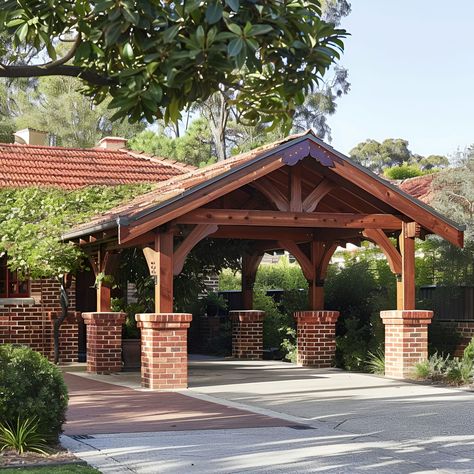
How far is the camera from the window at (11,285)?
20656mm

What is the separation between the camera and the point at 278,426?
1123cm

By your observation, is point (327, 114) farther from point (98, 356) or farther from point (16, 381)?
point (16, 381)

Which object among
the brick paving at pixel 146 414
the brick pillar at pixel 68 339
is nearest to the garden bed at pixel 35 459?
the brick paving at pixel 146 414

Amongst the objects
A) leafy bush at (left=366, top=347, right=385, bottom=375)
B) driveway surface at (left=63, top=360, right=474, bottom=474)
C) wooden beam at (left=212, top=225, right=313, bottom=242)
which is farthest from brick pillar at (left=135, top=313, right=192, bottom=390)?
leafy bush at (left=366, top=347, right=385, bottom=375)

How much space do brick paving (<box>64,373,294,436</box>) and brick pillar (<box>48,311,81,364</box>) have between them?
5.82 metres

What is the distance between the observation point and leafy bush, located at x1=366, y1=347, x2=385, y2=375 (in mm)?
18094

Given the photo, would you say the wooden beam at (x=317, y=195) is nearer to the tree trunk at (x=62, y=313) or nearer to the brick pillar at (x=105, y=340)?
the brick pillar at (x=105, y=340)

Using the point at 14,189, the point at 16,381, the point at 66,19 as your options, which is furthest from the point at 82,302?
the point at 66,19

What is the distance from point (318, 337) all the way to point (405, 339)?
3.03m

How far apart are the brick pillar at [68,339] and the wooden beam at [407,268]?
285 inches

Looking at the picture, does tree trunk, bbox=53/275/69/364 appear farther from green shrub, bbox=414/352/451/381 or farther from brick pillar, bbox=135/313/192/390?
green shrub, bbox=414/352/451/381

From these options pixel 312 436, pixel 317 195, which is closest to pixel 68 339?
pixel 317 195

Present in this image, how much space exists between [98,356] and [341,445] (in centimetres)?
929

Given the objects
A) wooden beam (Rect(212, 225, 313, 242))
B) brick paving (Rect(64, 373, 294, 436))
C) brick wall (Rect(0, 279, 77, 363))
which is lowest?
brick paving (Rect(64, 373, 294, 436))
